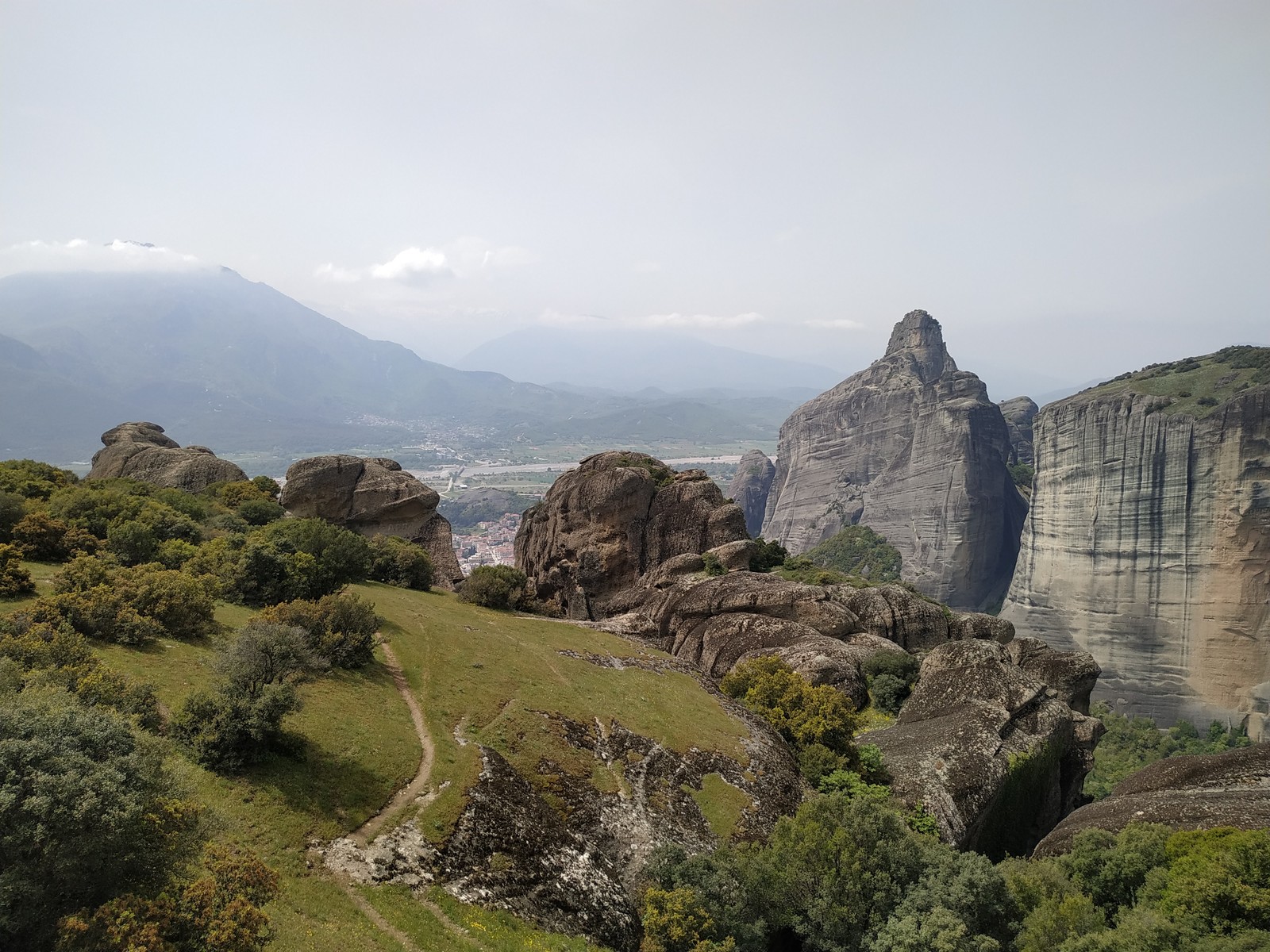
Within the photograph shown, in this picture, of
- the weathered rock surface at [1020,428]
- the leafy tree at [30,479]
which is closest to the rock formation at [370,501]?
the leafy tree at [30,479]

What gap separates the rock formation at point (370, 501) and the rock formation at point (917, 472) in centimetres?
11543

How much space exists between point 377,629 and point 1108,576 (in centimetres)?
12059

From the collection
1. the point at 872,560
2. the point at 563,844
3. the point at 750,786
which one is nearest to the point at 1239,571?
the point at 872,560

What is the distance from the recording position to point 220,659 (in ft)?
60.9

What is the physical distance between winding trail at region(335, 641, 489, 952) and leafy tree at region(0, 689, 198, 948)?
4.31 m

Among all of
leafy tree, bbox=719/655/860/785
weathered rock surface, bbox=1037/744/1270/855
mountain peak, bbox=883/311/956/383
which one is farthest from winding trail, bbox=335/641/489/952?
mountain peak, bbox=883/311/956/383

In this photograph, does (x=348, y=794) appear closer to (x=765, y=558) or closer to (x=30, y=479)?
(x=30, y=479)

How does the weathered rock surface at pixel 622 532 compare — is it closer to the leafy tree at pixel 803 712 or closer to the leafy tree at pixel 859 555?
the leafy tree at pixel 803 712

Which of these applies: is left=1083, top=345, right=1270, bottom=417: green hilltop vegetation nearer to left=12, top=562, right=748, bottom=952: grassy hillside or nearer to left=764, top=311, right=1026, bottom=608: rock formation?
left=764, top=311, right=1026, bottom=608: rock formation

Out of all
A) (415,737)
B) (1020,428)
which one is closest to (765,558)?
(415,737)

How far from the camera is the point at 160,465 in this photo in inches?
2183

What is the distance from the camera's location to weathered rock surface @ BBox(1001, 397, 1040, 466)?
575 feet

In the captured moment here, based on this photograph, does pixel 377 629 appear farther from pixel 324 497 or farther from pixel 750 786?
pixel 324 497

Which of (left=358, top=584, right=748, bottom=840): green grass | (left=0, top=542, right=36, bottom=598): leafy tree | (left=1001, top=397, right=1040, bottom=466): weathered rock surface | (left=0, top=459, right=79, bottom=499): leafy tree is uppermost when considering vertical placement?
(left=1001, top=397, right=1040, bottom=466): weathered rock surface
